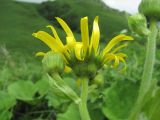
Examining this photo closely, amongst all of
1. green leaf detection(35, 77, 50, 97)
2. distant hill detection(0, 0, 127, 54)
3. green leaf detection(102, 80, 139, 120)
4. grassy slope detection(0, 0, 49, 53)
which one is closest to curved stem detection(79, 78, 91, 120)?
green leaf detection(102, 80, 139, 120)

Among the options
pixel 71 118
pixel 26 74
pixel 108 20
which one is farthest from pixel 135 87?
pixel 108 20

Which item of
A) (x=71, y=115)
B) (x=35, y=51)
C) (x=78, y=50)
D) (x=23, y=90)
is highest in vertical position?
(x=78, y=50)

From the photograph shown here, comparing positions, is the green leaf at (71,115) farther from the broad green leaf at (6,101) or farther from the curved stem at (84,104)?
the curved stem at (84,104)

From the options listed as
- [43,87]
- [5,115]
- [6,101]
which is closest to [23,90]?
[43,87]

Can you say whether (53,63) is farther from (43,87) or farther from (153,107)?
(43,87)

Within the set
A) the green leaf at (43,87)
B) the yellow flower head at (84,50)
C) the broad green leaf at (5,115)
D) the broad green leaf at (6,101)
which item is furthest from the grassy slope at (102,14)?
the yellow flower head at (84,50)

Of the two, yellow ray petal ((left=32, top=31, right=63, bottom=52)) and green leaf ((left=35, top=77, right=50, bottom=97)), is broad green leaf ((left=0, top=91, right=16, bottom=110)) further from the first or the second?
yellow ray petal ((left=32, top=31, right=63, bottom=52))
